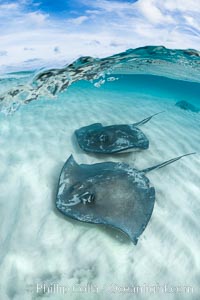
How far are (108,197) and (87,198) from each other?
0.40m

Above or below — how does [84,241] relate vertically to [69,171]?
below

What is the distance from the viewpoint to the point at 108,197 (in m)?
4.07

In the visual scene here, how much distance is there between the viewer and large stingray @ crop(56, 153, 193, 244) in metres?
3.67

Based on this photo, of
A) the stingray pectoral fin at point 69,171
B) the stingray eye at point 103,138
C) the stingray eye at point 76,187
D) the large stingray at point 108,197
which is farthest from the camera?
the stingray eye at point 103,138

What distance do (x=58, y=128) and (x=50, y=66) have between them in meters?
2.48

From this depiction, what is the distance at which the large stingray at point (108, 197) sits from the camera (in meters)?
3.67

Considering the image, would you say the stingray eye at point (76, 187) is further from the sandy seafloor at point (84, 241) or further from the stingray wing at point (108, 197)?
the sandy seafloor at point (84, 241)

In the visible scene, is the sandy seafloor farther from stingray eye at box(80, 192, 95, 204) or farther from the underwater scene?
stingray eye at box(80, 192, 95, 204)

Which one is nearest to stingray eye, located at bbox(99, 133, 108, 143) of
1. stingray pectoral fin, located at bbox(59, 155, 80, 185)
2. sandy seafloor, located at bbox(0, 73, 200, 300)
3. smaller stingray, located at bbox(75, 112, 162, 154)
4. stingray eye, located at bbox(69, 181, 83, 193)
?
smaller stingray, located at bbox(75, 112, 162, 154)

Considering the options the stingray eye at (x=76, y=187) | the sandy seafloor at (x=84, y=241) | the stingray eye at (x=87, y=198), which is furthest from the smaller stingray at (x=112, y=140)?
the stingray eye at (x=87, y=198)

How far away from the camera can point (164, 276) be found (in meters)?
3.65

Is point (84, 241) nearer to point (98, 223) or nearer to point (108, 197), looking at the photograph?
point (98, 223)

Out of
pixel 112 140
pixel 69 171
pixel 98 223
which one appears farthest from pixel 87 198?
pixel 112 140

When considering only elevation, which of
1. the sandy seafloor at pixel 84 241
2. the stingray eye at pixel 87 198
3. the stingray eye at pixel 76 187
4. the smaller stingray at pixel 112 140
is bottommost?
the sandy seafloor at pixel 84 241
